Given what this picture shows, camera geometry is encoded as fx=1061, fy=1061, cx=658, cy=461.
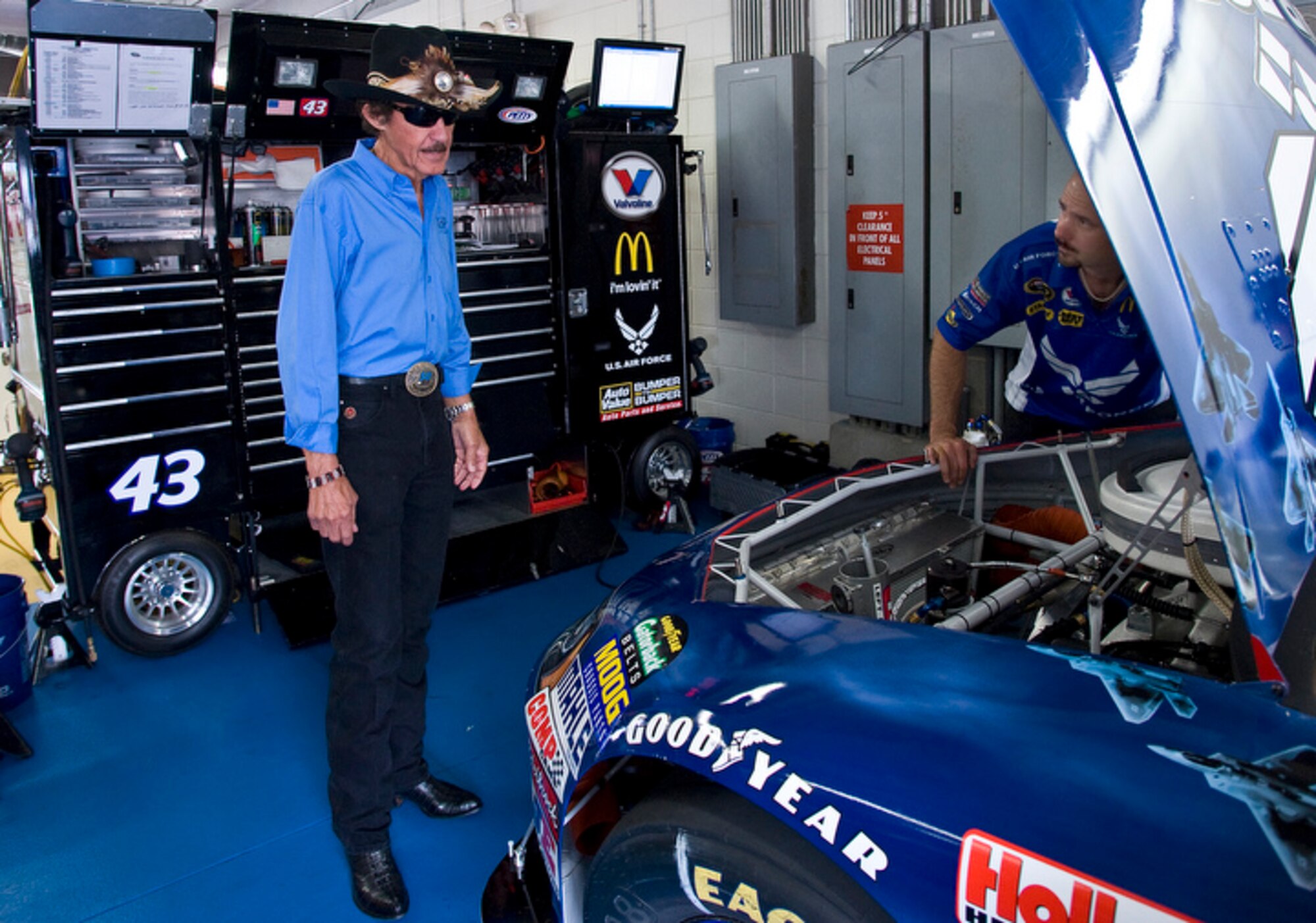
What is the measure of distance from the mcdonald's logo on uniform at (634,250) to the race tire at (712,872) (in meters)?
3.35

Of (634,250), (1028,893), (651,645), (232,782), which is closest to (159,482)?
(232,782)

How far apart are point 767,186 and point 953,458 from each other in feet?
10.4

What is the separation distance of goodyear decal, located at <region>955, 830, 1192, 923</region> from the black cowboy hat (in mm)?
1636

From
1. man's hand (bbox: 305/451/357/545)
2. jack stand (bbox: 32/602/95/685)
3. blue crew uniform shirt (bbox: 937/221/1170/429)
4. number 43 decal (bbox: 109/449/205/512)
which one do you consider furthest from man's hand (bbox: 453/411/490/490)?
jack stand (bbox: 32/602/95/685)

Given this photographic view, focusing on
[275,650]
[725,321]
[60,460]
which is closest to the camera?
[60,460]

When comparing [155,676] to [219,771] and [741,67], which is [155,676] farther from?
[741,67]

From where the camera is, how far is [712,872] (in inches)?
46.4

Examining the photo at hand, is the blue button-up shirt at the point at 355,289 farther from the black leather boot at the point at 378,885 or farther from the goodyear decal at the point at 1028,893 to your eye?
the goodyear decal at the point at 1028,893

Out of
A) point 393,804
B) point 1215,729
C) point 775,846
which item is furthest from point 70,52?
point 1215,729

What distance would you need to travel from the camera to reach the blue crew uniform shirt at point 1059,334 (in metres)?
2.22

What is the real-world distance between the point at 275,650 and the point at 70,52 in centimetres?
196

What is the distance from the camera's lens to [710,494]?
16.0 ft

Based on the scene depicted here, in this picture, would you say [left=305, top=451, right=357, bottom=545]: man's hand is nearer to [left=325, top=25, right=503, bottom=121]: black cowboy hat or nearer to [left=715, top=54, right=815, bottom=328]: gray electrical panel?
[left=325, top=25, right=503, bottom=121]: black cowboy hat

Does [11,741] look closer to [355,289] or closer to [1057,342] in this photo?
[355,289]
